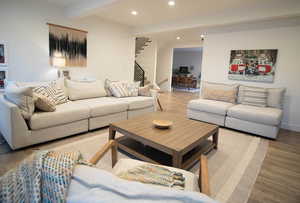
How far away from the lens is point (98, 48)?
512cm

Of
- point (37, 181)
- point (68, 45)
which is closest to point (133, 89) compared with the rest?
point (68, 45)

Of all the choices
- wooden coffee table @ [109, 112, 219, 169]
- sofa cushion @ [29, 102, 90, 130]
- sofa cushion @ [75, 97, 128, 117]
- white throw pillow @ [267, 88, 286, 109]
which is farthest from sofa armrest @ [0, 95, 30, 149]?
white throw pillow @ [267, 88, 286, 109]

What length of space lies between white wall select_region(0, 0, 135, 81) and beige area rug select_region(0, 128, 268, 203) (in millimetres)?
2138

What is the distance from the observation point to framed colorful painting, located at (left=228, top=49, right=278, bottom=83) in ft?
13.4

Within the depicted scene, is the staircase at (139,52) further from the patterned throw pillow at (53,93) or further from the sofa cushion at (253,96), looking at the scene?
the patterned throw pillow at (53,93)

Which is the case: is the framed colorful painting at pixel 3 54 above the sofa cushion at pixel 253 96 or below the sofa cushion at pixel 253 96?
above

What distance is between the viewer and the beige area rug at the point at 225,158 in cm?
185

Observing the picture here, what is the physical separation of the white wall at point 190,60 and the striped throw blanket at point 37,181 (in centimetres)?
1275

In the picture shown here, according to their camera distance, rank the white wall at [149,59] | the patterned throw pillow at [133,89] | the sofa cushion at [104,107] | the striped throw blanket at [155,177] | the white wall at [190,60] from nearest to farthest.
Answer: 1. the striped throw blanket at [155,177]
2. the sofa cushion at [104,107]
3. the patterned throw pillow at [133,89]
4. the white wall at [149,59]
5. the white wall at [190,60]

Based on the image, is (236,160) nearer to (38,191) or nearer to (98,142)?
(98,142)

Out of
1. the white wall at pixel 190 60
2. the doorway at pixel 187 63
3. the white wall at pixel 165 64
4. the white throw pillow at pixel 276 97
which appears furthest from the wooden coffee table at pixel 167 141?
the white wall at pixel 190 60

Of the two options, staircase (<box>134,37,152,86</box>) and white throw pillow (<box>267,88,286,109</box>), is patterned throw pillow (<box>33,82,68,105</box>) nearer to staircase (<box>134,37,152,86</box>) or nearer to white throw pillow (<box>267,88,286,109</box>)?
white throw pillow (<box>267,88,286,109</box>)

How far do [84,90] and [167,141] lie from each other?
2.39 m

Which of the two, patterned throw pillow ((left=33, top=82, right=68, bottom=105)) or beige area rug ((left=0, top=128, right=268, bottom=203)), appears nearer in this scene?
beige area rug ((left=0, top=128, right=268, bottom=203))
